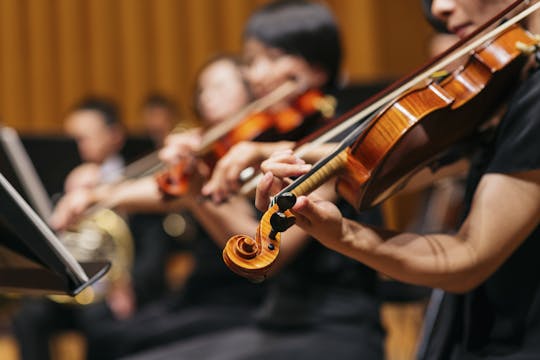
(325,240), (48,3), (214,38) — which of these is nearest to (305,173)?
(325,240)

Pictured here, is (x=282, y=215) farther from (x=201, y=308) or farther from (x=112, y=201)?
(x=201, y=308)

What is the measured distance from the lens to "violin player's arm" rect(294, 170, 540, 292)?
0.92 m

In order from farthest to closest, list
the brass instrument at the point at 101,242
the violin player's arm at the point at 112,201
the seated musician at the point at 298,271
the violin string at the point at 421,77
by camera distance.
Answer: the brass instrument at the point at 101,242 → the violin player's arm at the point at 112,201 → the seated musician at the point at 298,271 → the violin string at the point at 421,77

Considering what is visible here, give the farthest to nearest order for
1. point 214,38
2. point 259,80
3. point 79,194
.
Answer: point 214,38
point 79,194
point 259,80

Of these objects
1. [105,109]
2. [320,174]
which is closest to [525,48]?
[320,174]

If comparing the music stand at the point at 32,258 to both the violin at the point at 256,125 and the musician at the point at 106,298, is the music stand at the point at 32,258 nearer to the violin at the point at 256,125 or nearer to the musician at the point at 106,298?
the violin at the point at 256,125

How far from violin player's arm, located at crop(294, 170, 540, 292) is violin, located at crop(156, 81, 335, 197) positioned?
21.2 inches

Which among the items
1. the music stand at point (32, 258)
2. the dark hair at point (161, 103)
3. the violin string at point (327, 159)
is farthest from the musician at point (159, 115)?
the violin string at point (327, 159)

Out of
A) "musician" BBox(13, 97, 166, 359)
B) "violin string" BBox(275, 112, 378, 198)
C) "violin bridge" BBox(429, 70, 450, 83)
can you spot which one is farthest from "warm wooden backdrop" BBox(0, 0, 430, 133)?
"violin string" BBox(275, 112, 378, 198)

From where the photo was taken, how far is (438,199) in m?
3.00

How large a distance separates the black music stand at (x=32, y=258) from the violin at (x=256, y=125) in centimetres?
35

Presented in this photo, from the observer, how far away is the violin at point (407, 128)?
0.77m

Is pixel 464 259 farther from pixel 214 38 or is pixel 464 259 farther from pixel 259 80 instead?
pixel 214 38

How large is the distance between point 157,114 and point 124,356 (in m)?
2.66
